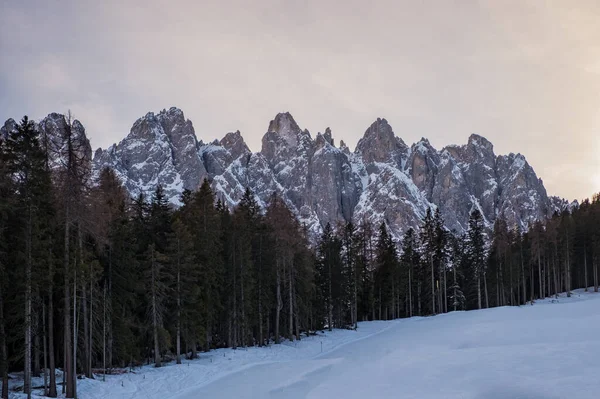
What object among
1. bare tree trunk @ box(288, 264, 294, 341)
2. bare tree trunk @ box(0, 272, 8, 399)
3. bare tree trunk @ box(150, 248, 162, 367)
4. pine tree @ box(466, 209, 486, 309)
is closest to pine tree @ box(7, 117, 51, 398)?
bare tree trunk @ box(0, 272, 8, 399)

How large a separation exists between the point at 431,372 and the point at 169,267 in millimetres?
20360

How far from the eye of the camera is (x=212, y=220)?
125 feet

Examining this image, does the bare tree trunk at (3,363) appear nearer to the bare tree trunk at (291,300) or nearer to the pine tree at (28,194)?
the pine tree at (28,194)

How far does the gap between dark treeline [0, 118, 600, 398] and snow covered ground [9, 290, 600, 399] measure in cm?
328

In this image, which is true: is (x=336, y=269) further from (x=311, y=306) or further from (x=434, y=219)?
(x=434, y=219)

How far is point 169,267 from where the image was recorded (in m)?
33.1

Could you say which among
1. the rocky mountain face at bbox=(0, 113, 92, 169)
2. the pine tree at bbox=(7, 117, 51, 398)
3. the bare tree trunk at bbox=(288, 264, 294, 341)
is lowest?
the bare tree trunk at bbox=(288, 264, 294, 341)

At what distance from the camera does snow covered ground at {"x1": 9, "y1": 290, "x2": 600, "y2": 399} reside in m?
15.2

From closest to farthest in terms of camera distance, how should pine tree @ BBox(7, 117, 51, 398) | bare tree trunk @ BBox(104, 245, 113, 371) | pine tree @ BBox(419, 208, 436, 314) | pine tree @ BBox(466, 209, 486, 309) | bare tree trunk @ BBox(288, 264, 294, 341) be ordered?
pine tree @ BBox(7, 117, 51, 398), bare tree trunk @ BBox(104, 245, 113, 371), bare tree trunk @ BBox(288, 264, 294, 341), pine tree @ BBox(466, 209, 486, 309), pine tree @ BBox(419, 208, 436, 314)

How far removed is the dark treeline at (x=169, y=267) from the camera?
67.0 feet

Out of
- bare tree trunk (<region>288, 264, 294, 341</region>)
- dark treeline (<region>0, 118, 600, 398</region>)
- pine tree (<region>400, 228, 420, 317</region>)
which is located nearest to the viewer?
dark treeline (<region>0, 118, 600, 398</region>)

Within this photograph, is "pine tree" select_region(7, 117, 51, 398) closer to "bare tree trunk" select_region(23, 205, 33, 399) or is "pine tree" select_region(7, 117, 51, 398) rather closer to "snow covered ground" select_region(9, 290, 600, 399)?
"bare tree trunk" select_region(23, 205, 33, 399)

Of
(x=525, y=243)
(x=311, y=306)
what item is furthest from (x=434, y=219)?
(x=311, y=306)

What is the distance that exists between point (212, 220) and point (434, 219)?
4210 centimetres
